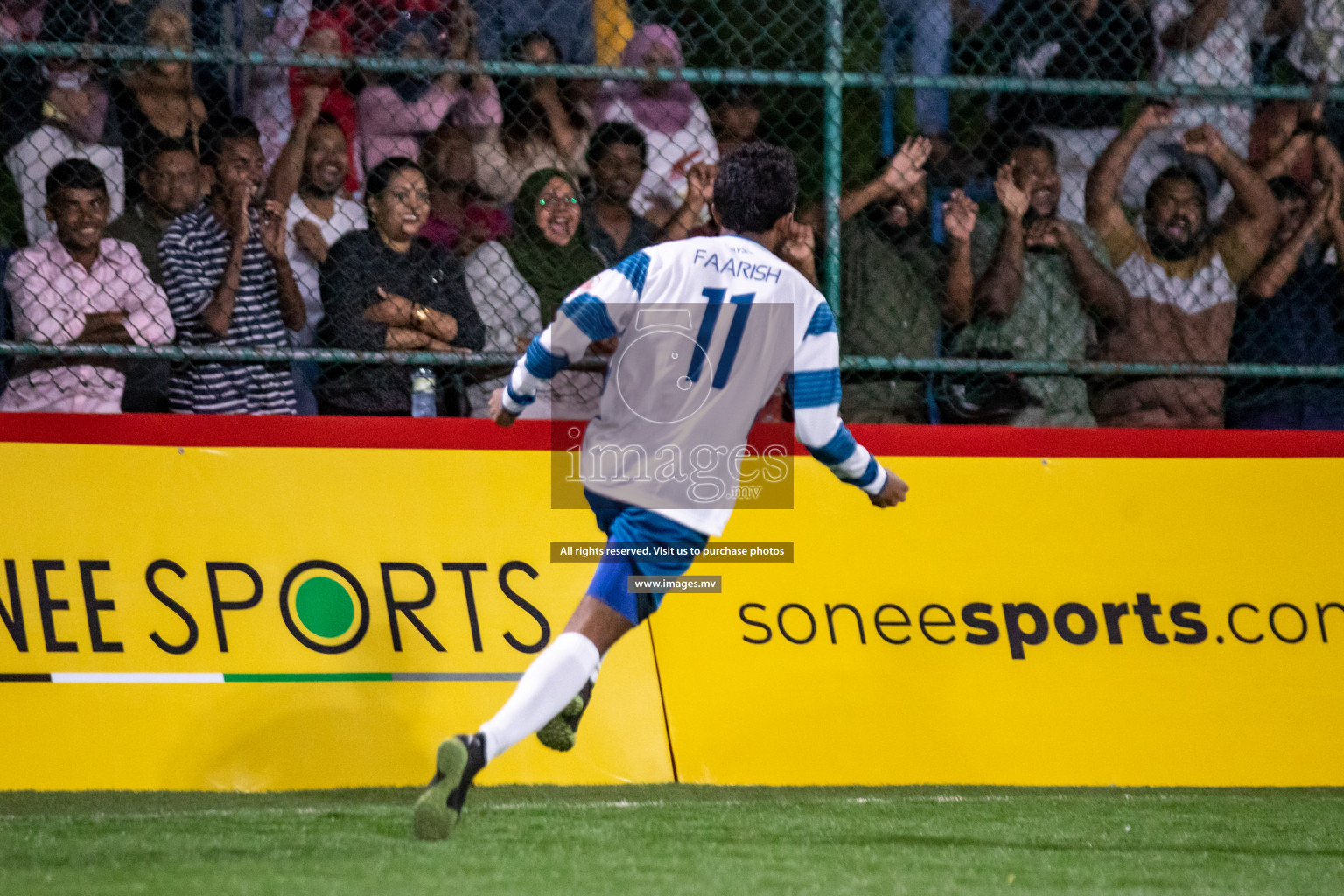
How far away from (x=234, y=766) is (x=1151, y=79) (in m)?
4.47

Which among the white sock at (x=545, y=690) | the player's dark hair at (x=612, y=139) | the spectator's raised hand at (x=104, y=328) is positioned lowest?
the white sock at (x=545, y=690)

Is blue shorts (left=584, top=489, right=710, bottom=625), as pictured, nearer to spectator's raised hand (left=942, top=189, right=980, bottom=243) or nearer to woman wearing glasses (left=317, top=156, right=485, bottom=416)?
woman wearing glasses (left=317, top=156, right=485, bottom=416)

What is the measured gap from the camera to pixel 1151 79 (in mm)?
5543

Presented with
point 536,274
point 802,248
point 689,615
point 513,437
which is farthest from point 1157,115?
point 513,437

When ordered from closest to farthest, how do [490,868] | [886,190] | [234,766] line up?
[490,868] → [234,766] → [886,190]

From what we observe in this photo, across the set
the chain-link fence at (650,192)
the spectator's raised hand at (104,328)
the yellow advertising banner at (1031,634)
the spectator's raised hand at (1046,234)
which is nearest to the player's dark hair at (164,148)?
the chain-link fence at (650,192)

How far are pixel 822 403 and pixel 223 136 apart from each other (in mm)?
2509

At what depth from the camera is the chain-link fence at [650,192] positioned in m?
4.88

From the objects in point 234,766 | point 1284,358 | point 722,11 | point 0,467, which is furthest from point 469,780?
point 1284,358

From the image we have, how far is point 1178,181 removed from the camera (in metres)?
5.46

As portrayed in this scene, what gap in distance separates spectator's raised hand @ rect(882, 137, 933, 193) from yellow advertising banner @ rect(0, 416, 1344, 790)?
1.01 m

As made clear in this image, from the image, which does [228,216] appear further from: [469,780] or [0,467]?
[469,780]

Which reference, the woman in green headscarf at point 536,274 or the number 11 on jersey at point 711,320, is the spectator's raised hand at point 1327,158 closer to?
the number 11 on jersey at point 711,320

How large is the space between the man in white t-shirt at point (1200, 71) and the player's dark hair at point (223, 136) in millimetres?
3462
